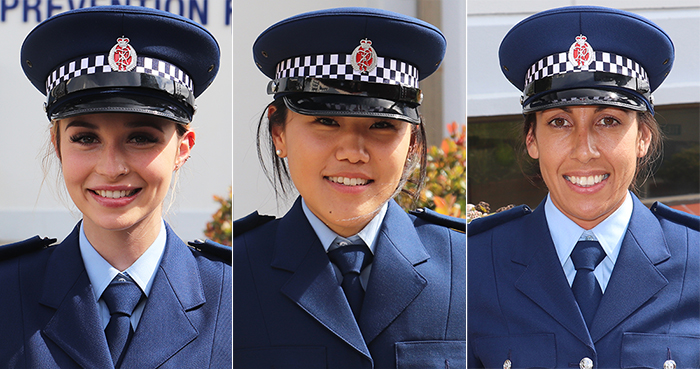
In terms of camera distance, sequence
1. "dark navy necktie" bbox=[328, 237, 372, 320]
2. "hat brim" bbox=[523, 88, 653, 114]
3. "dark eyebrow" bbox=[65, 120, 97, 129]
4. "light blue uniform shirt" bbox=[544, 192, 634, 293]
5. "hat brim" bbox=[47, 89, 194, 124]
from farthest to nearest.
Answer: "light blue uniform shirt" bbox=[544, 192, 634, 293], "dark navy necktie" bbox=[328, 237, 372, 320], "hat brim" bbox=[523, 88, 653, 114], "dark eyebrow" bbox=[65, 120, 97, 129], "hat brim" bbox=[47, 89, 194, 124]

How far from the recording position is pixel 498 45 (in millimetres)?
3775

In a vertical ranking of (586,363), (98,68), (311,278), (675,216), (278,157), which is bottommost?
(586,363)

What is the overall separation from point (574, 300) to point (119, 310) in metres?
2.44

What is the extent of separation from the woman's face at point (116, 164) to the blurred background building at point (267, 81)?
391mm

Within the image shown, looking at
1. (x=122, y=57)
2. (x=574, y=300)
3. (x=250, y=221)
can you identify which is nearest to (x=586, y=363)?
(x=574, y=300)

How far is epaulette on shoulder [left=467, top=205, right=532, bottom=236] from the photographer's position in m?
3.81

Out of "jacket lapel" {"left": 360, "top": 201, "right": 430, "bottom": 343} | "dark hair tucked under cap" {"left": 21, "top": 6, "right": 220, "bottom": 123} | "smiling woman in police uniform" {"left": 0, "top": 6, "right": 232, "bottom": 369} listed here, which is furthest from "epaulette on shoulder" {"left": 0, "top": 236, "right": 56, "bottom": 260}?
"jacket lapel" {"left": 360, "top": 201, "right": 430, "bottom": 343}

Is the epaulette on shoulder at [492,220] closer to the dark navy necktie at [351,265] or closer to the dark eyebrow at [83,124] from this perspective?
the dark navy necktie at [351,265]

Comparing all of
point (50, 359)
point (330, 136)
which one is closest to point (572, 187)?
point (330, 136)

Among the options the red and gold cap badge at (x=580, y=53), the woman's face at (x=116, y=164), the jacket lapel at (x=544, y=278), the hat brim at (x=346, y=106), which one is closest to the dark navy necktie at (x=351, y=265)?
the hat brim at (x=346, y=106)

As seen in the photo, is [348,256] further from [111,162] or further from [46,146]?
[46,146]

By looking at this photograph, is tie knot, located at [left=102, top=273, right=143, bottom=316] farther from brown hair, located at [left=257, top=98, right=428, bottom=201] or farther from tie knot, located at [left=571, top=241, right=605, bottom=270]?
tie knot, located at [left=571, top=241, right=605, bottom=270]

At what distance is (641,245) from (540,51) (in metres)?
1.22

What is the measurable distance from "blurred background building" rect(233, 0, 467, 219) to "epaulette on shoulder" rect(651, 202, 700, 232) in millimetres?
1257
